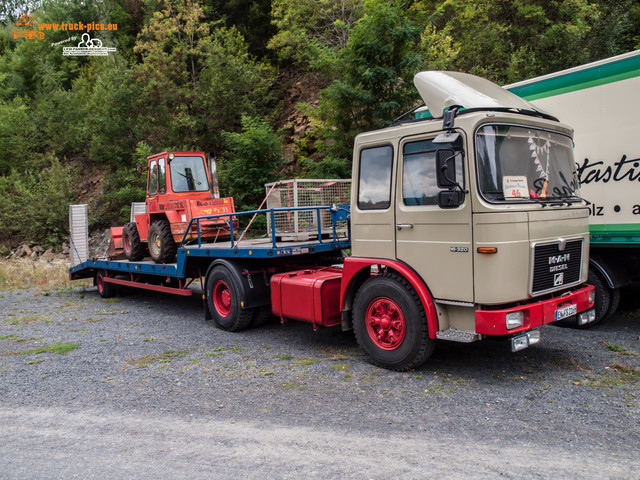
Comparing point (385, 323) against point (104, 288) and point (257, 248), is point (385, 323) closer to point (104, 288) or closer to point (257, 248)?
point (257, 248)

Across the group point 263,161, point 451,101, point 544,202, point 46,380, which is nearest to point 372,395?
point 544,202

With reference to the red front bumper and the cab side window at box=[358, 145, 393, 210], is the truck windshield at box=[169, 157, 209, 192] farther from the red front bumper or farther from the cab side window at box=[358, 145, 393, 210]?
the red front bumper

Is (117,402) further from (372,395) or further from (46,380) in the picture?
(372,395)

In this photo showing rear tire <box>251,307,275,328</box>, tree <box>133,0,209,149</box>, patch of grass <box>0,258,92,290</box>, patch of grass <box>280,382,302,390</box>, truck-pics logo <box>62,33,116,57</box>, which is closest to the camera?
patch of grass <box>280,382,302,390</box>

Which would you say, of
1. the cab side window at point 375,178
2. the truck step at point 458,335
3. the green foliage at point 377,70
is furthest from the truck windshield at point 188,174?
the truck step at point 458,335

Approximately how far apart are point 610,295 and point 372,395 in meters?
4.23

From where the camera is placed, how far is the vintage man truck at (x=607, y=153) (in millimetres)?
6230

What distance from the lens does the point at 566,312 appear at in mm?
5102

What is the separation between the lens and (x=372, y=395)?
4781 mm

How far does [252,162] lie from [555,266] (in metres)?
13.8

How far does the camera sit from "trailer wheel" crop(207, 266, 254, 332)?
7.39 metres

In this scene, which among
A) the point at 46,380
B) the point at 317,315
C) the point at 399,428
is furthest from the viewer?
the point at 317,315

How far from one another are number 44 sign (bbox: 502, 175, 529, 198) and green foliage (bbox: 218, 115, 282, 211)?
42.0 ft

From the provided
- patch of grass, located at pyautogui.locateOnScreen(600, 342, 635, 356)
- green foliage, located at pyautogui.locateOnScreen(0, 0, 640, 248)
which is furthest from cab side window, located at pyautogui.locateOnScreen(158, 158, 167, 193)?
patch of grass, located at pyautogui.locateOnScreen(600, 342, 635, 356)
